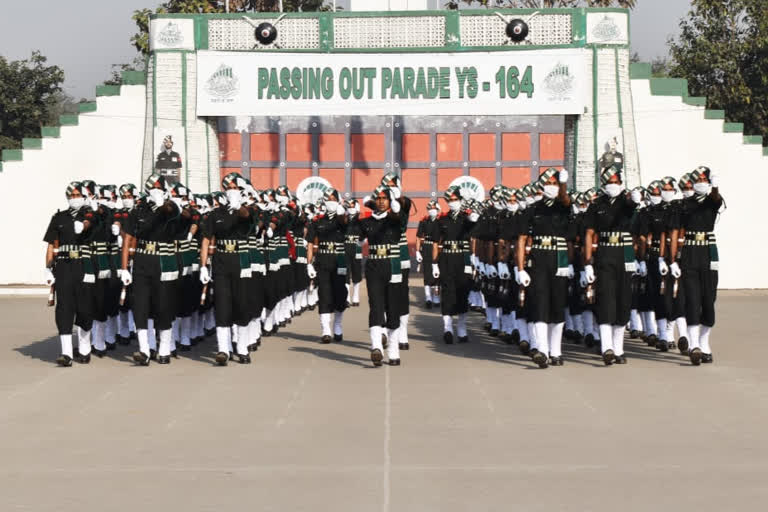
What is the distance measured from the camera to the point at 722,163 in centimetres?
3084

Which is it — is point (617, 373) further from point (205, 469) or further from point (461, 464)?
point (205, 469)

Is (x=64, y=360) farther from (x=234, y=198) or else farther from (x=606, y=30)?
(x=606, y=30)

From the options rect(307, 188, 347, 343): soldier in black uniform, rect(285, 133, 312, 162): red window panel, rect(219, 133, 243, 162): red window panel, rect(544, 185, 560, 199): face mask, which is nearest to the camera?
rect(544, 185, 560, 199): face mask

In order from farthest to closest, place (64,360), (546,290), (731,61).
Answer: (731,61) → (64,360) → (546,290)

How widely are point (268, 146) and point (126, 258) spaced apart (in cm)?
1606

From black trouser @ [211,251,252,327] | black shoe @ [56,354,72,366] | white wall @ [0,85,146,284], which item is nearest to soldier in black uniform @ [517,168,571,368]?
black trouser @ [211,251,252,327]

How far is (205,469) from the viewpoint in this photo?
9258 mm

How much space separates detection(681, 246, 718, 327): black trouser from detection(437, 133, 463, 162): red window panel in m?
16.6

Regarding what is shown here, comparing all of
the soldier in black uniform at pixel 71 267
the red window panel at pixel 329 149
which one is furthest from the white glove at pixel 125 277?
the red window panel at pixel 329 149

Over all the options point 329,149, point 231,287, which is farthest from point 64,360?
point 329,149

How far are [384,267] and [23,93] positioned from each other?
35171mm

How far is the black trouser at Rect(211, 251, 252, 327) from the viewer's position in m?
16.0

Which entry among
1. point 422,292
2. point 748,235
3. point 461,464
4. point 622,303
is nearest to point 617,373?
point 622,303

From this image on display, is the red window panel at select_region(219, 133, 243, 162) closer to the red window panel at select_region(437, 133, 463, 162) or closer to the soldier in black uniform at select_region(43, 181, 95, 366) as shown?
the red window panel at select_region(437, 133, 463, 162)
